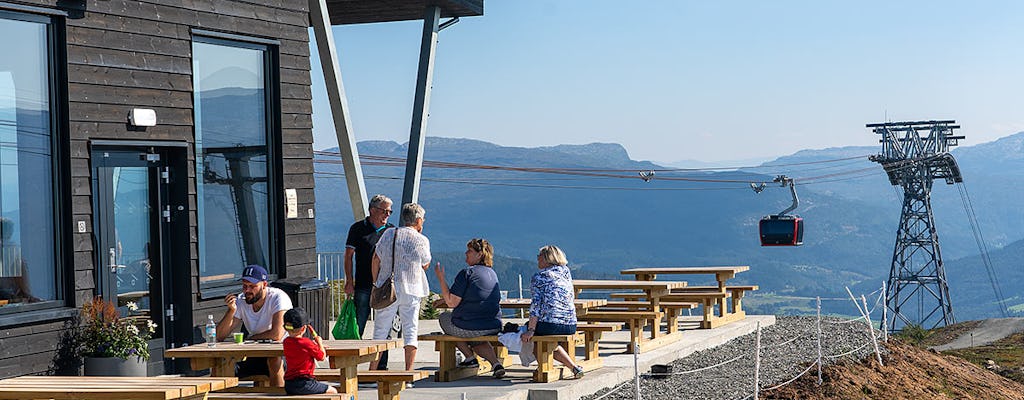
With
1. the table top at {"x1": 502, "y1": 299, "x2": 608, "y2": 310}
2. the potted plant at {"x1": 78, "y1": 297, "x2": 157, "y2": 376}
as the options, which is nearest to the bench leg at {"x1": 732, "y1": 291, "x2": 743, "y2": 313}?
the table top at {"x1": 502, "y1": 299, "x2": 608, "y2": 310}

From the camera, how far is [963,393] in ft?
43.2

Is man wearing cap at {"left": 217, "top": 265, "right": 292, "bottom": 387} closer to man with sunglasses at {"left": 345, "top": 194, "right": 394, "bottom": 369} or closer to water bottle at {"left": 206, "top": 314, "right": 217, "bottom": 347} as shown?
water bottle at {"left": 206, "top": 314, "right": 217, "bottom": 347}

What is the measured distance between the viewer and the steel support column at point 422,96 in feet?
45.5

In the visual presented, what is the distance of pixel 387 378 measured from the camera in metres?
7.66

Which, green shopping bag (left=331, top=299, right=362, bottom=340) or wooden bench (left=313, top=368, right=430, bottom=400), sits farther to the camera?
green shopping bag (left=331, top=299, right=362, bottom=340)

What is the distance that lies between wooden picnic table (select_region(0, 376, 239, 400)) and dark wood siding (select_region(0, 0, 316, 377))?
2.07 meters

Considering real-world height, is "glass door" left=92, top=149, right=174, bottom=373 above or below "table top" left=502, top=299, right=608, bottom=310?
above

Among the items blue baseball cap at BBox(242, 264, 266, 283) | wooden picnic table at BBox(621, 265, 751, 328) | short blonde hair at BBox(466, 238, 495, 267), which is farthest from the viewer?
wooden picnic table at BBox(621, 265, 751, 328)

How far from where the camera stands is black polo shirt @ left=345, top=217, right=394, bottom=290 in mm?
9422

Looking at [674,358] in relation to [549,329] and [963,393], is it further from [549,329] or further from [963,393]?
[963,393]

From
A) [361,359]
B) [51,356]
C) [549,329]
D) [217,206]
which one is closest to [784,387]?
[549,329]

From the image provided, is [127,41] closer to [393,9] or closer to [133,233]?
[133,233]

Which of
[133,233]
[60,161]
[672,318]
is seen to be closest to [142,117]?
[60,161]

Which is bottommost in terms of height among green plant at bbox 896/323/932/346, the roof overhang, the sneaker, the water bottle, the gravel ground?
green plant at bbox 896/323/932/346
